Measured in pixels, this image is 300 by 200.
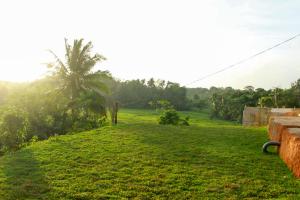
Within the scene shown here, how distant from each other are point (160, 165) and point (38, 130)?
10345mm

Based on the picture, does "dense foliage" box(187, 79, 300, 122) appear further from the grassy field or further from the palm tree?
the grassy field

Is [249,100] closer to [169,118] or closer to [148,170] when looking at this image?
[169,118]

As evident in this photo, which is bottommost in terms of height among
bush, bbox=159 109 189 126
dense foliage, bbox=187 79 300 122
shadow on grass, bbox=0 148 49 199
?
shadow on grass, bbox=0 148 49 199

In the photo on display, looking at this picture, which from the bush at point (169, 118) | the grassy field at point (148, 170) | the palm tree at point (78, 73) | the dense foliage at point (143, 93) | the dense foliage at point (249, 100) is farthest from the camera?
the dense foliage at point (143, 93)

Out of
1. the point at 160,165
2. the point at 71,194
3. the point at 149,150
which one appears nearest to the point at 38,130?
the point at 149,150

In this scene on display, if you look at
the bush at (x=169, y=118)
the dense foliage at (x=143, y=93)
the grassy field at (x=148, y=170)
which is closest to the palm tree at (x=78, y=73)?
the bush at (x=169, y=118)

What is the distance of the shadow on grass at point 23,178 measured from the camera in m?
6.73

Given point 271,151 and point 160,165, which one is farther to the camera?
point 271,151

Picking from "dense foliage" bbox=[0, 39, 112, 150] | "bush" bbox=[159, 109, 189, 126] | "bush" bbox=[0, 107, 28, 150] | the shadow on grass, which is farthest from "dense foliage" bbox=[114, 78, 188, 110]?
the shadow on grass

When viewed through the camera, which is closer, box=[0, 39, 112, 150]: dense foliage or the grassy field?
the grassy field

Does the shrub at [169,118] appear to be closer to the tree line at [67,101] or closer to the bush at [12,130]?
the tree line at [67,101]

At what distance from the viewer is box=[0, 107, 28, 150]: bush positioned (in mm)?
15477

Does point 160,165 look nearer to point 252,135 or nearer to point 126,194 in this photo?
point 126,194

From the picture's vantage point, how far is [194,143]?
11.3 m
